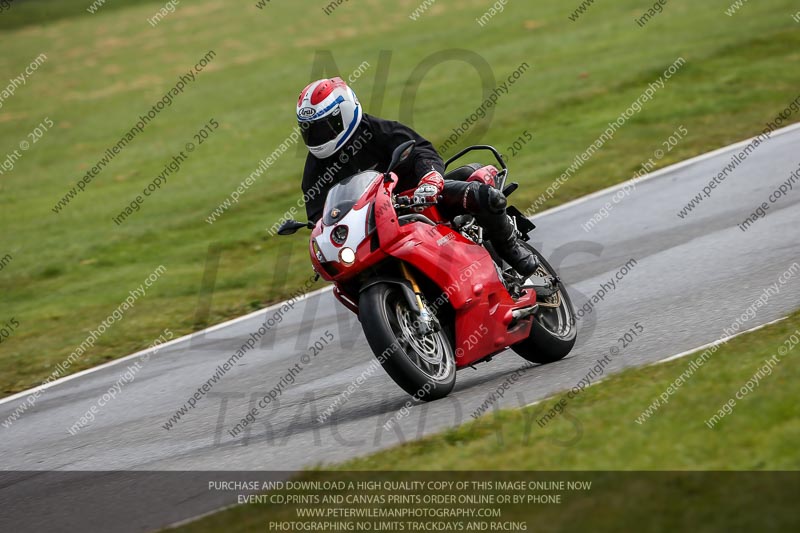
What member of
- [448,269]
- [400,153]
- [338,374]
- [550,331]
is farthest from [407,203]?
[338,374]

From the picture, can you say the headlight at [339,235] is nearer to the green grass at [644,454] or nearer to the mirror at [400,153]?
the mirror at [400,153]

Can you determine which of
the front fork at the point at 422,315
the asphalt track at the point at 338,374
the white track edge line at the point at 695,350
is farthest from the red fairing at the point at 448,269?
the white track edge line at the point at 695,350

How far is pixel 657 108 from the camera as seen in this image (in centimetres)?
1844

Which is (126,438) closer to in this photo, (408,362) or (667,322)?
(408,362)

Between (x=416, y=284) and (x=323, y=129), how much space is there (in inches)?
49.4

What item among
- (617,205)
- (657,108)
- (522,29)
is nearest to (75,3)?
(522,29)

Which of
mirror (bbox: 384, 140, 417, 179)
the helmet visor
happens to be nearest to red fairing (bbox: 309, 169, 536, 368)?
mirror (bbox: 384, 140, 417, 179)

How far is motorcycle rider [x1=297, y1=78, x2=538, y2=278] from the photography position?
23.9ft

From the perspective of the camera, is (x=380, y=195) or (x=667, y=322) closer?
(x=380, y=195)

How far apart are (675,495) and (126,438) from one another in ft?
15.5

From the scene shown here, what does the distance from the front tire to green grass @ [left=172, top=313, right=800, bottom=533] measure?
0.50 m

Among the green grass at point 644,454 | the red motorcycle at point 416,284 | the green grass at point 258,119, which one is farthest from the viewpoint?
the green grass at point 258,119

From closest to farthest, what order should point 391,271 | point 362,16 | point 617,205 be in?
point 391,271, point 617,205, point 362,16

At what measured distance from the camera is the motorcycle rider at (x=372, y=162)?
23.9 feet
